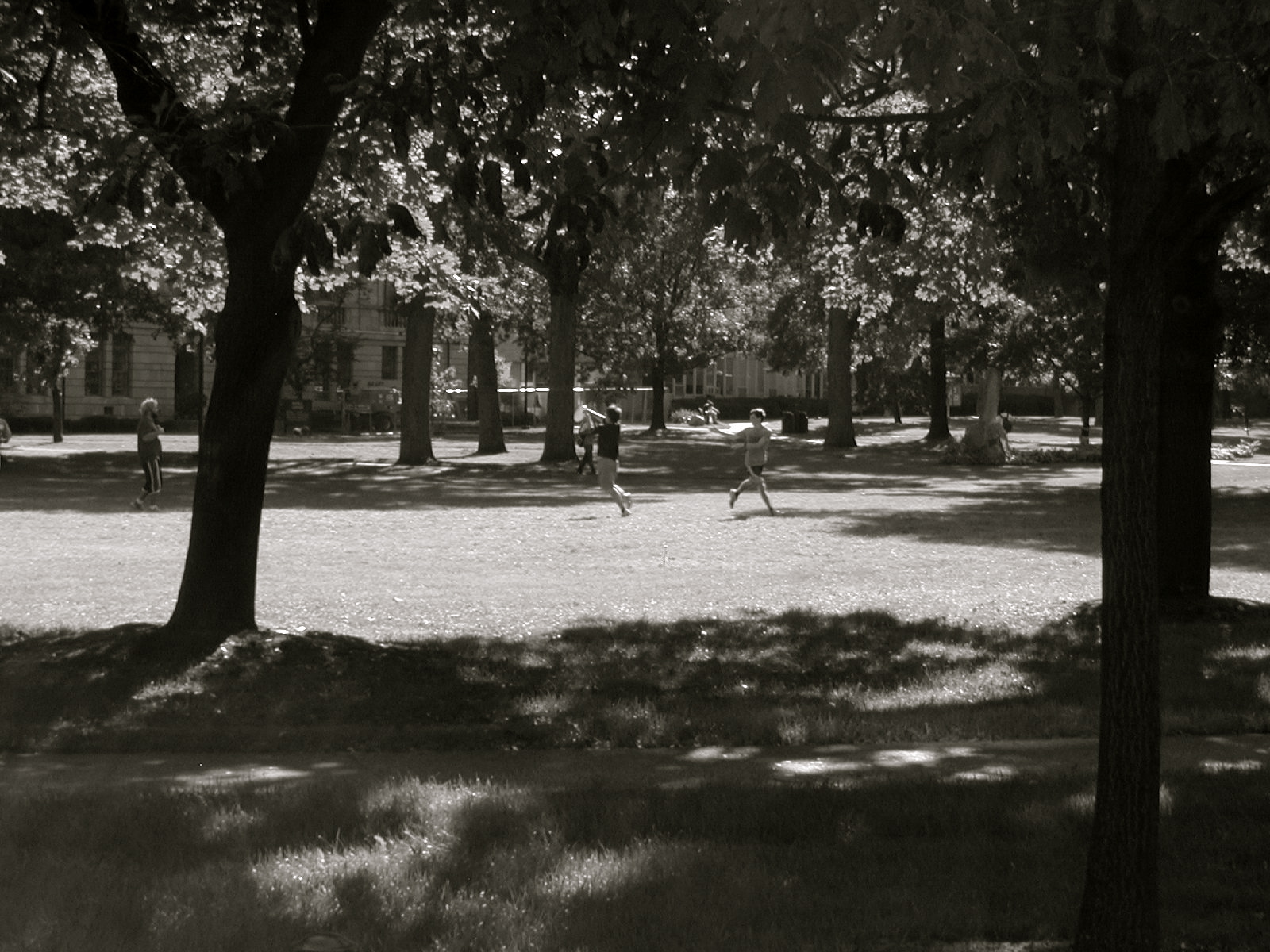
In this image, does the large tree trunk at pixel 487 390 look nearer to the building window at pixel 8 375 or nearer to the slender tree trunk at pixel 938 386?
the slender tree trunk at pixel 938 386

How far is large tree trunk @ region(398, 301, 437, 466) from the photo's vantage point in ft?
141

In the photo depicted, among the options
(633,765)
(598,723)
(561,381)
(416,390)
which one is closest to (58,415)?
(416,390)

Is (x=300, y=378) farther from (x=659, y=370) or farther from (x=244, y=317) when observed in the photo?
(x=244, y=317)

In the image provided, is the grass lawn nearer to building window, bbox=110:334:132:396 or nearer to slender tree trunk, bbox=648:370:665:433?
slender tree trunk, bbox=648:370:665:433

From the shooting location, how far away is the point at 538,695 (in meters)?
10.4

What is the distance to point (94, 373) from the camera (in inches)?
2768

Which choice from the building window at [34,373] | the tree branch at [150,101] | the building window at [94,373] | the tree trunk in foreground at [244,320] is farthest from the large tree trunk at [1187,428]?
the building window at [94,373]

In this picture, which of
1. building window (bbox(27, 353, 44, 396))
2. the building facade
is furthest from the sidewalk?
the building facade

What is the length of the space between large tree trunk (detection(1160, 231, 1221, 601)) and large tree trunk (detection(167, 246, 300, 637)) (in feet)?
25.1

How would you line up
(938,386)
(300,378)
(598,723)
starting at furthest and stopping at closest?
(300,378) → (938,386) → (598,723)

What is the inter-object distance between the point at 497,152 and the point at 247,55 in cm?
412

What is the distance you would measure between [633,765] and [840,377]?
1879 inches

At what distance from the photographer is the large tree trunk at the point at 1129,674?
4.59m

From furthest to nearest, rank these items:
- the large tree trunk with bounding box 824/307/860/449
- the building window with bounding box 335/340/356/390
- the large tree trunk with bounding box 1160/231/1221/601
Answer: the building window with bounding box 335/340/356/390
the large tree trunk with bounding box 824/307/860/449
the large tree trunk with bounding box 1160/231/1221/601
